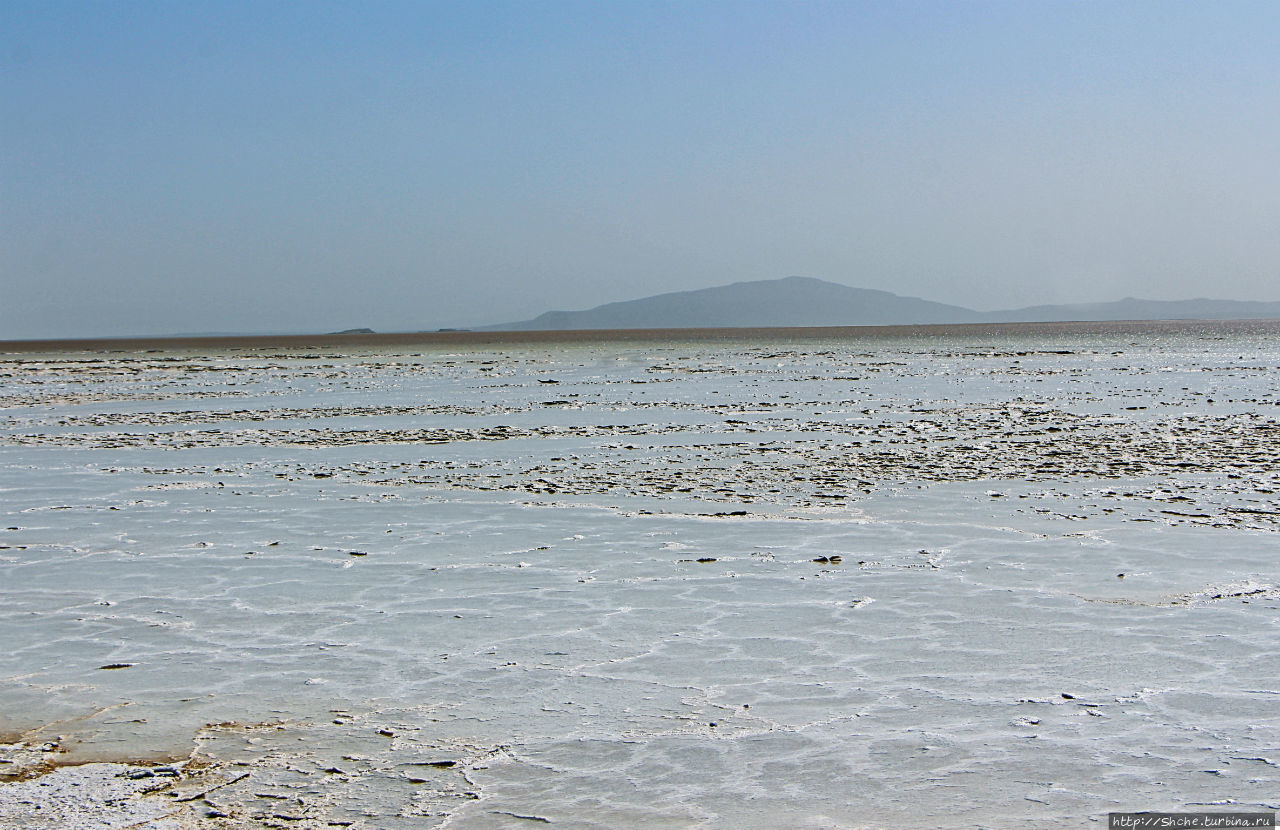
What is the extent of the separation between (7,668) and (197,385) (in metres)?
25.5

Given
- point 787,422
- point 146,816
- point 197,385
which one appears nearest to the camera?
point 146,816

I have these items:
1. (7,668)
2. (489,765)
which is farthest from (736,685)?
(7,668)

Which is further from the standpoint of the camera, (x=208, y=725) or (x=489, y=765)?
(x=208, y=725)

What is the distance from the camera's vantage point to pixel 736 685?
189 inches

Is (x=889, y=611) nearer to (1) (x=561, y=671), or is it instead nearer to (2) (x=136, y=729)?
(1) (x=561, y=671)

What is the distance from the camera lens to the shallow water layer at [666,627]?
379cm

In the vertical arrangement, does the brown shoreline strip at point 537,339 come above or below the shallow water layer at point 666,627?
above

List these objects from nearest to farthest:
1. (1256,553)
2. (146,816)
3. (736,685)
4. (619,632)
→ 1. (146,816)
2. (736,685)
3. (619,632)
4. (1256,553)

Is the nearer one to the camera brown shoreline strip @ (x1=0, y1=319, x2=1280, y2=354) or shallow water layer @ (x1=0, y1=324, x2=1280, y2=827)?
shallow water layer @ (x1=0, y1=324, x2=1280, y2=827)

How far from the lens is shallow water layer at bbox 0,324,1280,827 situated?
3.79 meters

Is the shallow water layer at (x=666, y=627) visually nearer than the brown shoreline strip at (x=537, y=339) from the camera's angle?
Yes

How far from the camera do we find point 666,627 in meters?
5.72

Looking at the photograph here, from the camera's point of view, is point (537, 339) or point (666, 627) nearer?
point (666, 627)

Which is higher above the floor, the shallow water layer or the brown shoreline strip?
the brown shoreline strip
